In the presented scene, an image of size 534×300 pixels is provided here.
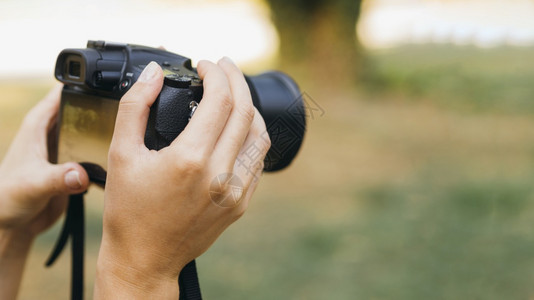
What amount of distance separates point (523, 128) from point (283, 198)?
1.67m

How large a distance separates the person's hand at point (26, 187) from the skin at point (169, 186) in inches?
8.9

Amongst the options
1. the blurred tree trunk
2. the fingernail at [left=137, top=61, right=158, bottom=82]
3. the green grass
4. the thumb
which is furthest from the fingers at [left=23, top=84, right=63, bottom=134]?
the blurred tree trunk

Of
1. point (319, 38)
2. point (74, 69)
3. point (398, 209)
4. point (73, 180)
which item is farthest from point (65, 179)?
point (319, 38)

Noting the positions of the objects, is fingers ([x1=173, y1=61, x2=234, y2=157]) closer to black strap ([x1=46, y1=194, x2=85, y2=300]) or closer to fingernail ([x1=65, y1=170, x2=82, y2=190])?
fingernail ([x1=65, y1=170, x2=82, y2=190])

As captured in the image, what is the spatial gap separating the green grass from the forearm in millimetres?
957

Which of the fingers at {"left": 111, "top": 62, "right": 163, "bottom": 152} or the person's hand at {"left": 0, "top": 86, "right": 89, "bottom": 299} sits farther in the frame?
the person's hand at {"left": 0, "top": 86, "right": 89, "bottom": 299}

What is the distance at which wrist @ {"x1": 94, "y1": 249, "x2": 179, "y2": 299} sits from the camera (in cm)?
62

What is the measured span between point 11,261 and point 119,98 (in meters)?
0.38

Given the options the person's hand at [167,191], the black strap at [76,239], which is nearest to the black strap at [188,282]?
the person's hand at [167,191]

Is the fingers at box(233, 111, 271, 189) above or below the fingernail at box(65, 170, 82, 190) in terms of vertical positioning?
above

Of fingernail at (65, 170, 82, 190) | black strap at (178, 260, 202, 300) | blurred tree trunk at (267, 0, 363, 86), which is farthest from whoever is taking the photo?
blurred tree trunk at (267, 0, 363, 86)

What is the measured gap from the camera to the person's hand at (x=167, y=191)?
23.2 inches

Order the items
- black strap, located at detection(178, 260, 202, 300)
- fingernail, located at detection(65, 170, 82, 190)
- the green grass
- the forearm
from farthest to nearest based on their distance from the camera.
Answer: the green grass < the forearm < fingernail, located at detection(65, 170, 82, 190) < black strap, located at detection(178, 260, 202, 300)

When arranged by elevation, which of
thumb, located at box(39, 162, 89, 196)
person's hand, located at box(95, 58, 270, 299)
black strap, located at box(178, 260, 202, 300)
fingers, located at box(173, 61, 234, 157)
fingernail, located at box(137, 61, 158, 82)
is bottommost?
black strap, located at box(178, 260, 202, 300)
